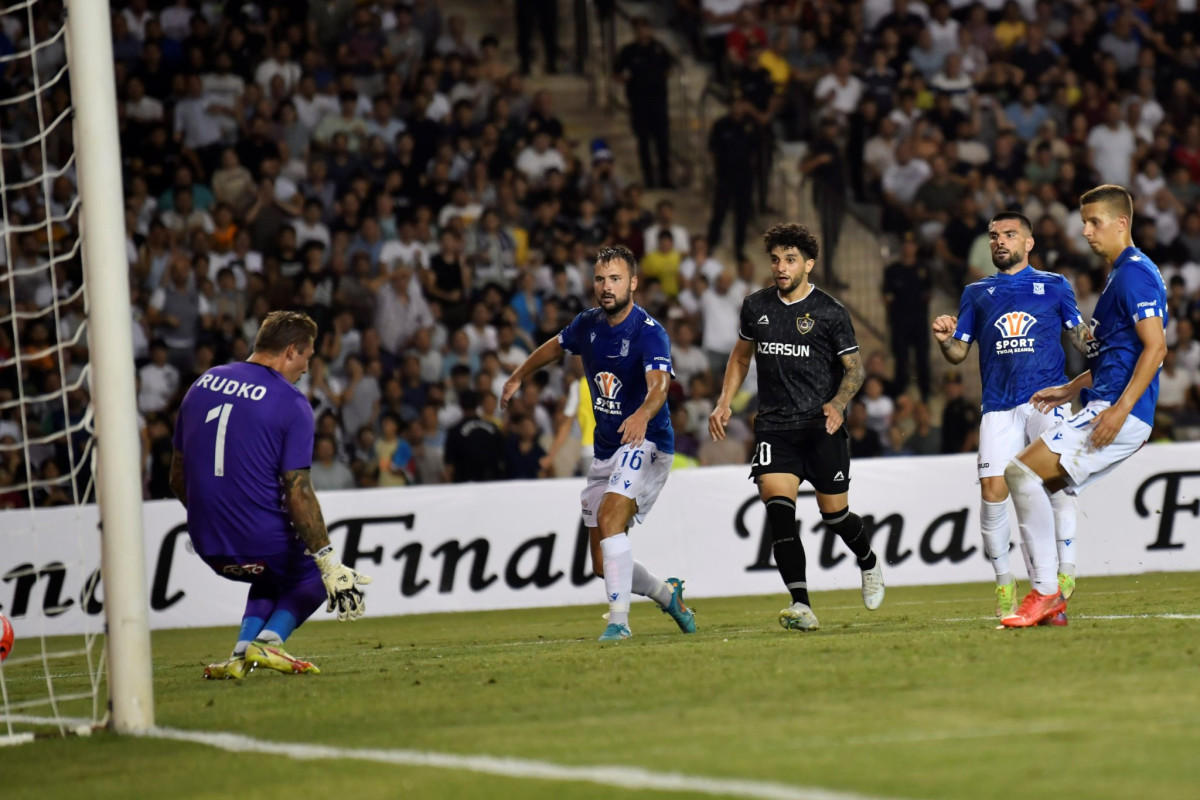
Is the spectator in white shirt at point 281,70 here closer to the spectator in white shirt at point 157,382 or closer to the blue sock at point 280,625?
the spectator in white shirt at point 157,382

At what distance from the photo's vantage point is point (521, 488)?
14750 mm

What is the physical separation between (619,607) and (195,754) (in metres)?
4.30

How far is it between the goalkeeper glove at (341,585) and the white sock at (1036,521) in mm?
3373

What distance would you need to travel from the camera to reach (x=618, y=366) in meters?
9.84

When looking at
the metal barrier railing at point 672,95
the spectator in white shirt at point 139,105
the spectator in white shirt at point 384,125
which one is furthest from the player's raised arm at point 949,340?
the metal barrier railing at point 672,95

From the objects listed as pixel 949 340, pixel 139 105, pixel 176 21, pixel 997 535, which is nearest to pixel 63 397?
pixel 949 340

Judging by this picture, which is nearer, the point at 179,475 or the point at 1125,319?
the point at 1125,319

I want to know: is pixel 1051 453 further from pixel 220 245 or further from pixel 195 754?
pixel 220 245

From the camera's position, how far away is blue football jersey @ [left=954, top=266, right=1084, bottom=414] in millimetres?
9477

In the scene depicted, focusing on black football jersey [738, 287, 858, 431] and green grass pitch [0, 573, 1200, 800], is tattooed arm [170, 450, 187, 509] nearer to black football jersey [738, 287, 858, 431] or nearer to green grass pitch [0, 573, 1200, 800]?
green grass pitch [0, 573, 1200, 800]

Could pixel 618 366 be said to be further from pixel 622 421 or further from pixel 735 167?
pixel 735 167

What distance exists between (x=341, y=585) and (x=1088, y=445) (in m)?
3.77

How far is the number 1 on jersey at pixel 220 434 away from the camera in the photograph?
8.12 metres

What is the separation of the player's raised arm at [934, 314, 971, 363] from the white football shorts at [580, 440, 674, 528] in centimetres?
174
